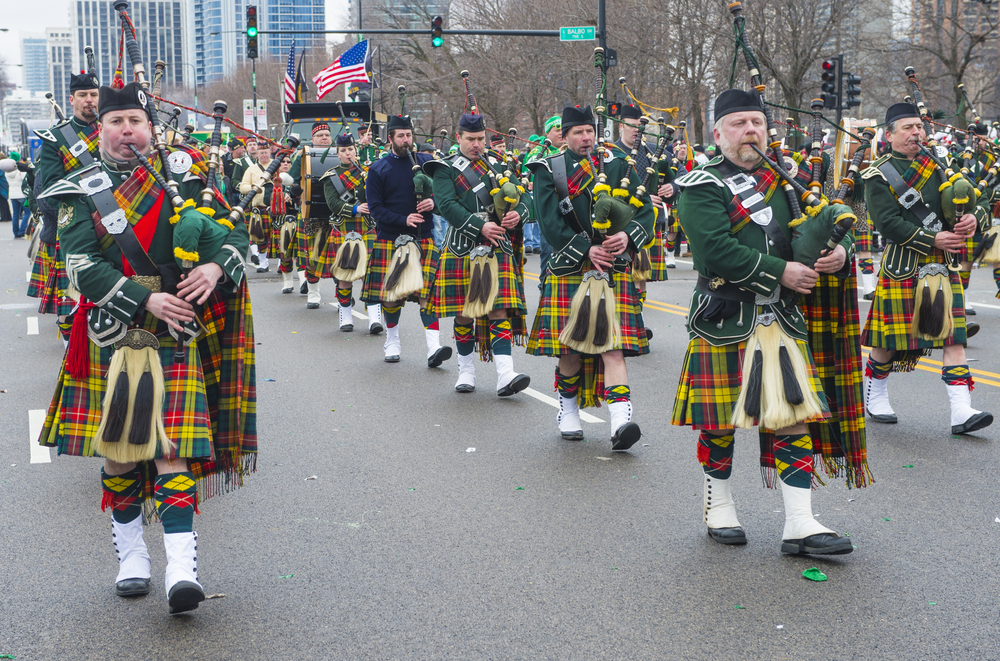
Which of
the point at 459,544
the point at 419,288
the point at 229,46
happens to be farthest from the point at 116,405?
the point at 229,46

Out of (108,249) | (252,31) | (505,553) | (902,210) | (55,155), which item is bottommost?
(505,553)

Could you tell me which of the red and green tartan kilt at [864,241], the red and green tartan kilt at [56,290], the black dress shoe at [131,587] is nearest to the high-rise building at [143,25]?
the red and green tartan kilt at [864,241]

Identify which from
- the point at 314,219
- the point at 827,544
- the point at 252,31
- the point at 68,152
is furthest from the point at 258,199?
the point at 827,544

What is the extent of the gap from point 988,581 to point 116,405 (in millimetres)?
3157

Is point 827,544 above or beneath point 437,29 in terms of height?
beneath

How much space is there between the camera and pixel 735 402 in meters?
4.30

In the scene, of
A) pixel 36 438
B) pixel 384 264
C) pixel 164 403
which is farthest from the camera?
pixel 384 264

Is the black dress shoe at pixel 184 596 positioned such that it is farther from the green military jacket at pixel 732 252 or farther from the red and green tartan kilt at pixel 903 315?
the red and green tartan kilt at pixel 903 315

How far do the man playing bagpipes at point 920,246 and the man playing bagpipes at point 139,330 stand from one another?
401cm

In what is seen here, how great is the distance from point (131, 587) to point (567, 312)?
9.75 ft

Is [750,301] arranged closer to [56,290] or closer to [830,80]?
[56,290]

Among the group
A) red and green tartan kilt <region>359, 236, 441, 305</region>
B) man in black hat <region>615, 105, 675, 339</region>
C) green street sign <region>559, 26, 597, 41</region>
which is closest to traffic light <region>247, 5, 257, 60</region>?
green street sign <region>559, 26, 597, 41</region>

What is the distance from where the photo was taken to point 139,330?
382 centimetres

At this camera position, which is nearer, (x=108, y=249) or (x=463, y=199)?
(x=108, y=249)
